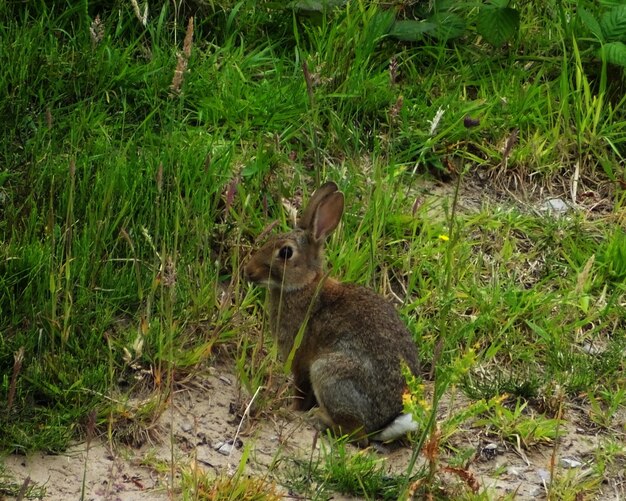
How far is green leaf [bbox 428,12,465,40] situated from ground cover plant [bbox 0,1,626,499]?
3 centimetres

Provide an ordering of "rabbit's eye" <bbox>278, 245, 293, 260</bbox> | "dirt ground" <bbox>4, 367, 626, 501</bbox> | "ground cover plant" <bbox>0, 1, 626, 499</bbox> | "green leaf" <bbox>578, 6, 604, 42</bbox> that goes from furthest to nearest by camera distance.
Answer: "green leaf" <bbox>578, 6, 604, 42</bbox>
"rabbit's eye" <bbox>278, 245, 293, 260</bbox>
"ground cover plant" <bbox>0, 1, 626, 499</bbox>
"dirt ground" <bbox>4, 367, 626, 501</bbox>

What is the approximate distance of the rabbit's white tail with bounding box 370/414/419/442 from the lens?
5.25m

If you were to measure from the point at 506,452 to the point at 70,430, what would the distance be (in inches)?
72.0

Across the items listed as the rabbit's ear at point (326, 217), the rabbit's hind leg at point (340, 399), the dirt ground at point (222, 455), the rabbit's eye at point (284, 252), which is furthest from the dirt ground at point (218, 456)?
the rabbit's ear at point (326, 217)

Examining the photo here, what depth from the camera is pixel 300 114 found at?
6.60 metres

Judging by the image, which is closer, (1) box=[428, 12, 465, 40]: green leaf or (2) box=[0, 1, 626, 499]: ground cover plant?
(2) box=[0, 1, 626, 499]: ground cover plant

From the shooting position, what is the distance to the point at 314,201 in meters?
5.67

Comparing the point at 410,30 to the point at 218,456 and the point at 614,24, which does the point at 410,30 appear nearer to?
the point at 614,24

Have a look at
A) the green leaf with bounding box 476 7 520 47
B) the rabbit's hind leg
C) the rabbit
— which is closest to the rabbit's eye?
the rabbit

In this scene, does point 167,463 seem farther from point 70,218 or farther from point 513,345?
point 513,345

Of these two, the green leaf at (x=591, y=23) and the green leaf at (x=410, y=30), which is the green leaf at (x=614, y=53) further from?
the green leaf at (x=410, y=30)

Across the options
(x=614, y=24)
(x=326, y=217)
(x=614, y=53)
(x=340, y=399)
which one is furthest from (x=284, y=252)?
(x=614, y=24)

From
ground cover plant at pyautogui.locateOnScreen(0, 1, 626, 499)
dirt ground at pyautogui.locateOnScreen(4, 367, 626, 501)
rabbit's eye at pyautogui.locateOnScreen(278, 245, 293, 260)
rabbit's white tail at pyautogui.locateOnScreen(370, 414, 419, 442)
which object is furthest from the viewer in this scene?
rabbit's eye at pyautogui.locateOnScreen(278, 245, 293, 260)

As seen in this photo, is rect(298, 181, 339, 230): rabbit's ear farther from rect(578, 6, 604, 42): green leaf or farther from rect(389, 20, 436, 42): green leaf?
rect(578, 6, 604, 42): green leaf
